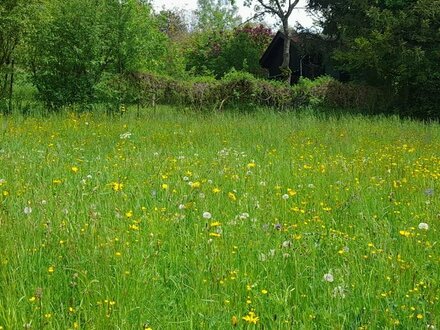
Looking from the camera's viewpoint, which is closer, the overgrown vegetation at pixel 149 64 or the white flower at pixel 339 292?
the white flower at pixel 339 292

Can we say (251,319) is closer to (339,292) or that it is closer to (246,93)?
(339,292)

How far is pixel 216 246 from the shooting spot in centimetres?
326

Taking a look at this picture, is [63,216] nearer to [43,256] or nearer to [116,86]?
[43,256]

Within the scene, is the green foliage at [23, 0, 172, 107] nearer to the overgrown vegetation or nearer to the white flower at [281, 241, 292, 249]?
the overgrown vegetation

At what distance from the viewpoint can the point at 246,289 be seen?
2844mm

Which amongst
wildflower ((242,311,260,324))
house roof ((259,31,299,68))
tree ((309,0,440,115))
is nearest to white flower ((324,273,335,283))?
wildflower ((242,311,260,324))

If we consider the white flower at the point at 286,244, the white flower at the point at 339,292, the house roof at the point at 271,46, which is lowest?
the white flower at the point at 339,292

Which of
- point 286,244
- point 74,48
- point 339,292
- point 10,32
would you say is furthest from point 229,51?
point 339,292

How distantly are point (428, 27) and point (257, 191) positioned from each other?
15.0m

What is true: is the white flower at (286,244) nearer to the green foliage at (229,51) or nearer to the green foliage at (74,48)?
the green foliage at (74,48)

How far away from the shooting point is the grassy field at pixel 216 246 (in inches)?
101

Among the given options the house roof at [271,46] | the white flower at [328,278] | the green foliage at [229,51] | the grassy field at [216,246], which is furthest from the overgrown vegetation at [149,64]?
the white flower at [328,278]

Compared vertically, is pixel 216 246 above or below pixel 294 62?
below

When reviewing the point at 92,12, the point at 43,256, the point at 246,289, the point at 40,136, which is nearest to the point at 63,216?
the point at 43,256
